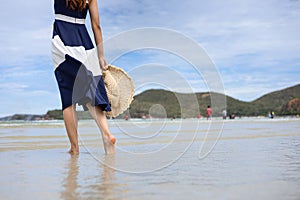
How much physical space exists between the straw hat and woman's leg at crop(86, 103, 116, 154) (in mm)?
314

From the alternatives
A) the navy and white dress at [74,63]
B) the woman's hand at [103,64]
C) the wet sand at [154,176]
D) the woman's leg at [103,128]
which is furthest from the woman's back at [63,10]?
the wet sand at [154,176]

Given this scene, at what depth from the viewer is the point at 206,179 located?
2.40m

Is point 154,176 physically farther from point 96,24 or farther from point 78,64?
point 96,24

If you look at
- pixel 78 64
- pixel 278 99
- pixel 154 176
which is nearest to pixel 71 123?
pixel 78 64

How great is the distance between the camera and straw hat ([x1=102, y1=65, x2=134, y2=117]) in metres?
4.20

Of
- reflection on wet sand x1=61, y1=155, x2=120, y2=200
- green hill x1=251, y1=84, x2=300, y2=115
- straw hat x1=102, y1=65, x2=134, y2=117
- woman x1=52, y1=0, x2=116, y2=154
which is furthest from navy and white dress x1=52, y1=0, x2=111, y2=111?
green hill x1=251, y1=84, x2=300, y2=115

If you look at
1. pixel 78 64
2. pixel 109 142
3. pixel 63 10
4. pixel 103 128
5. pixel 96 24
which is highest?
pixel 63 10

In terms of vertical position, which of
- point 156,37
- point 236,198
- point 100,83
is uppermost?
point 156,37

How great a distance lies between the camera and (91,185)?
87.7 inches

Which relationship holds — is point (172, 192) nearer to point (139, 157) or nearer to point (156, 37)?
point (139, 157)

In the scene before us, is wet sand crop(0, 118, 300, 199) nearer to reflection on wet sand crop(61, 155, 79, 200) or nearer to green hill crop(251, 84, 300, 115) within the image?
reflection on wet sand crop(61, 155, 79, 200)

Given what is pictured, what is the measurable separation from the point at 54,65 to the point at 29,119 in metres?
16.6

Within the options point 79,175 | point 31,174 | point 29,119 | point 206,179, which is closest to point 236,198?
point 206,179

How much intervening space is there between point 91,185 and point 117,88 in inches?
83.6
